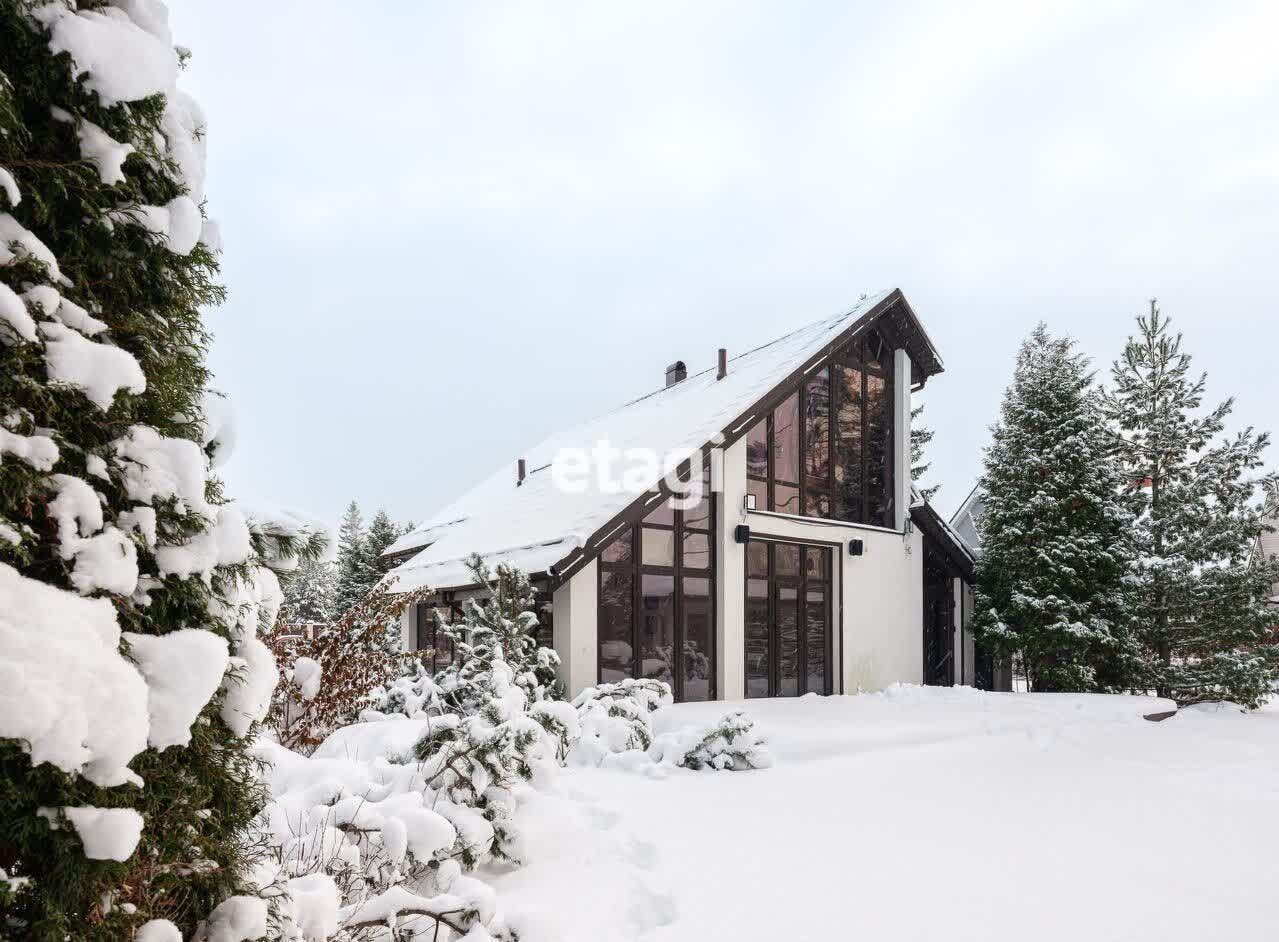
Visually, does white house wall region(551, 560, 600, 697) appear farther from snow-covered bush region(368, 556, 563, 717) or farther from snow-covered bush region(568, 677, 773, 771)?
snow-covered bush region(568, 677, 773, 771)

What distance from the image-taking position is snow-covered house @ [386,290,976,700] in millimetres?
11109

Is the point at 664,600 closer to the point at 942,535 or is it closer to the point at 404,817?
the point at 942,535

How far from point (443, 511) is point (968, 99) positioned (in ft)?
64.4

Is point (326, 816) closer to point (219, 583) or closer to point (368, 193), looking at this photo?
point (219, 583)

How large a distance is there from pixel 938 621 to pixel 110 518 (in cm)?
1585

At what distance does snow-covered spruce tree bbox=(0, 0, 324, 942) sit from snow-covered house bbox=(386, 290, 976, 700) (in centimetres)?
802

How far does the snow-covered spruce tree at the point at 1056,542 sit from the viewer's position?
45.7 ft

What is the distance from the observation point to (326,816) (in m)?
3.38

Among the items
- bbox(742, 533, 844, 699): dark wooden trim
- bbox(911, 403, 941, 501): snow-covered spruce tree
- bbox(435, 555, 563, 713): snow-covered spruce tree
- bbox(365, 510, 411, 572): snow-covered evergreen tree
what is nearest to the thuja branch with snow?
bbox(435, 555, 563, 713): snow-covered spruce tree

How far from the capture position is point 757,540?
12.6m

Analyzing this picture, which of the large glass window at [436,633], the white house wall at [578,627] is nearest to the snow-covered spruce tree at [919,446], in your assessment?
the large glass window at [436,633]

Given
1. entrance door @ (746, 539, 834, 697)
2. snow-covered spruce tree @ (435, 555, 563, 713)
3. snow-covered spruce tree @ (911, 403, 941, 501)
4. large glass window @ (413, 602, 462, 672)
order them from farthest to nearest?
1. snow-covered spruce tree @ (911, 403, 941, 501)
2. large glass window @ (413, 602, 462, 672)
3. entrance door @ (746, 539, 834, 697)
4. snow-covered spruce tree @ (435, 555, 563, 713)

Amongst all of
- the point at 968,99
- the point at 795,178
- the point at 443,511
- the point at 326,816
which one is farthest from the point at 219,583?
the point at 795,178

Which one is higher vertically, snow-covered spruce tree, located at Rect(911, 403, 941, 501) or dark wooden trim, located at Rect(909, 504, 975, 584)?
snow-covered spruce tree, located at Rect(911, 403, 941, 501)
